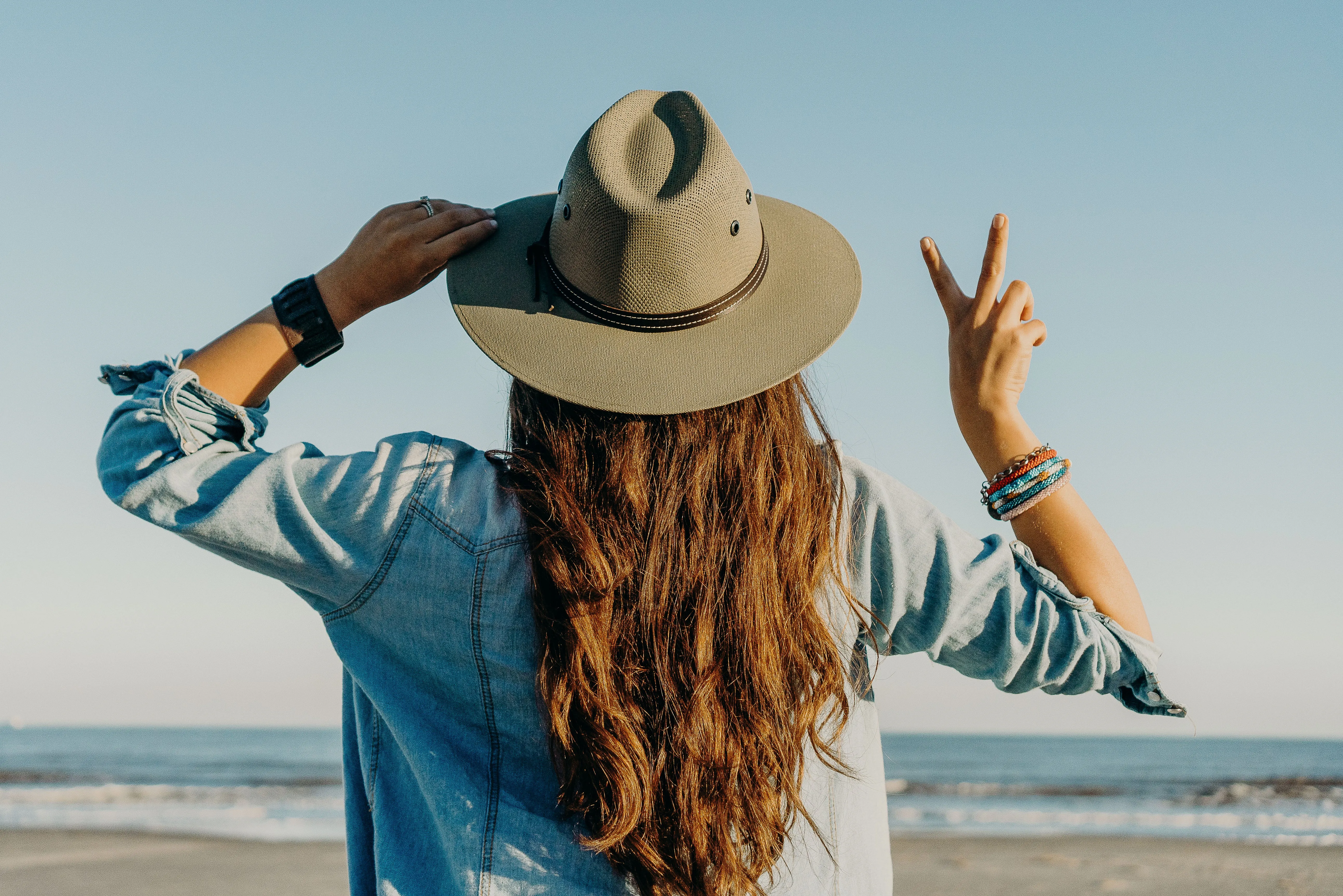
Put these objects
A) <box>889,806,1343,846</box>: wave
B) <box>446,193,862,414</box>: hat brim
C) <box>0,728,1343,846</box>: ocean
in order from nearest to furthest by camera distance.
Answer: <box>446,193,862,414</box>: hat brim → <box>889,806,1343,846</box>: wave → <box>0,728,1343,846</box>: ocean

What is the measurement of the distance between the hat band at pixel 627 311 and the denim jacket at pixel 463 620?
233mm

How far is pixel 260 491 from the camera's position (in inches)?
39.7

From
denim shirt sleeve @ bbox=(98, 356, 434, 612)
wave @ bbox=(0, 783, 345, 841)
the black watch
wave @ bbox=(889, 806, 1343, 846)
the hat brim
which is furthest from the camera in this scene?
wave @ bbox=(889, 806, 1343, 846)

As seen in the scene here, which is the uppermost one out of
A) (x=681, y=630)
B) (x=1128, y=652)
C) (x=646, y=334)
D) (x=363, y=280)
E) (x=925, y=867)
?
(x=363, y=280)

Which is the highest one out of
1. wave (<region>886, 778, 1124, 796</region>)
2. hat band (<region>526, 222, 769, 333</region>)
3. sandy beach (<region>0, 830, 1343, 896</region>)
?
hat band (<region>526, 222, 769, 333</region>)

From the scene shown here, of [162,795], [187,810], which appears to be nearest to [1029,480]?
[187,810]

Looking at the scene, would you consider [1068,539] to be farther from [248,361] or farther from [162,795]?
[162,795]

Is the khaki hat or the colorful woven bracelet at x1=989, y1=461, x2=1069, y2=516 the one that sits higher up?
the khaki hat

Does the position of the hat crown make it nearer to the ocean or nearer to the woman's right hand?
the woman's right hand

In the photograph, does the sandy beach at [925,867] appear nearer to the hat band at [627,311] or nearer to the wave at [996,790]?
the wave at [996,790]

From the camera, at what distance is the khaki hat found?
113 cm

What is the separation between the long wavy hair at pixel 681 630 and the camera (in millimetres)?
1037

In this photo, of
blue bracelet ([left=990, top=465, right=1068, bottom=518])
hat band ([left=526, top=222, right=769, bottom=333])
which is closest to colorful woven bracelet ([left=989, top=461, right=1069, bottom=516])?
blue bracelet ([left=990, top=465, right=1068, bottom=518])

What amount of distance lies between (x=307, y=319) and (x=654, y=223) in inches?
18.6
